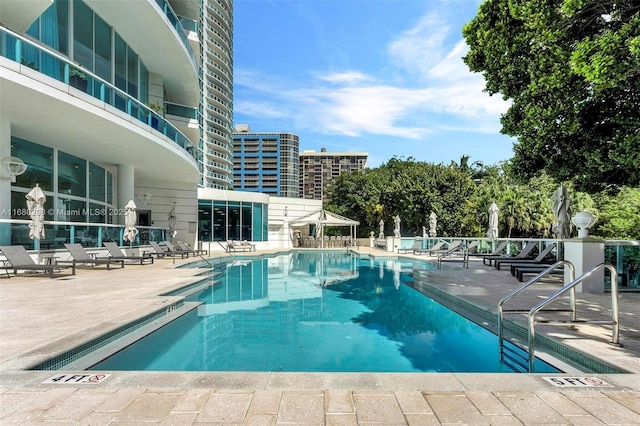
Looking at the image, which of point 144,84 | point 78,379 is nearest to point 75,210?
point 144,84

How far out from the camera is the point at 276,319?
21.2ft

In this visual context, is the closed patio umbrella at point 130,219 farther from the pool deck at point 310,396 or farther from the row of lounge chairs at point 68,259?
the pool deck at point 310,396

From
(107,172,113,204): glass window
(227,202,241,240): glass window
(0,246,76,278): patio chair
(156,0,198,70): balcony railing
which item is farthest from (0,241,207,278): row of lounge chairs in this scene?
(227,202,241,240): glass window

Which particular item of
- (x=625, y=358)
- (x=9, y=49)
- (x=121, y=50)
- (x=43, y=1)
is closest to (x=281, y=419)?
(x=625, y=358)

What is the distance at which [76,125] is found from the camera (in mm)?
10281

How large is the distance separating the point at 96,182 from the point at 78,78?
749cm

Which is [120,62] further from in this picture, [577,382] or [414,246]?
[414,246]

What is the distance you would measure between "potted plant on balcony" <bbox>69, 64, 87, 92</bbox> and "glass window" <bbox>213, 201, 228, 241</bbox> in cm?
1602

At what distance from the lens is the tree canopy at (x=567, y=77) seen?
5.49 metres

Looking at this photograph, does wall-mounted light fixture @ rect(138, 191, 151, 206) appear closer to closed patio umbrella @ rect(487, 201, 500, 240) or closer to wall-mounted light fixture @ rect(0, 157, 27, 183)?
wall-mounted light fixture @ rect(0, 157, 27, 183)

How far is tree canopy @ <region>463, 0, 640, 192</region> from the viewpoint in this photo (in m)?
5.49

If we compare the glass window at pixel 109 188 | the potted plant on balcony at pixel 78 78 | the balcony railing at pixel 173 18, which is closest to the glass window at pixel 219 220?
the glass window at pixel 109 188

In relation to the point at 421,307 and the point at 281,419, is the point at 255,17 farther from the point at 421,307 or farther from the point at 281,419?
the point at 281,419

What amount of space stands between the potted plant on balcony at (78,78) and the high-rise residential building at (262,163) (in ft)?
311
